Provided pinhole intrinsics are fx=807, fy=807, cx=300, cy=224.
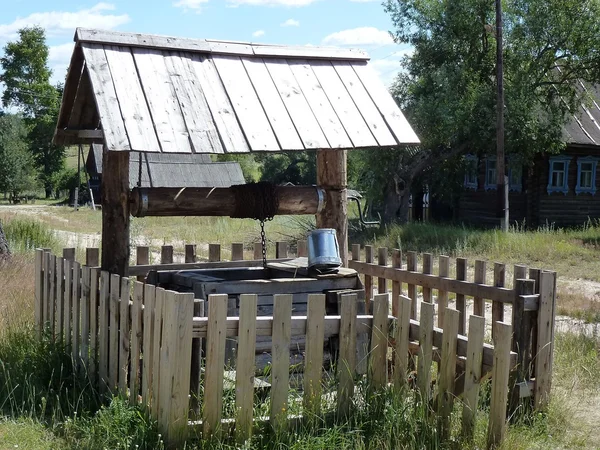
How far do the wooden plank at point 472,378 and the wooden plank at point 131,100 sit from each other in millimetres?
2347

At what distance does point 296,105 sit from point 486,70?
62.2ft

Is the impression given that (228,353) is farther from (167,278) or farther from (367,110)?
(367,110)

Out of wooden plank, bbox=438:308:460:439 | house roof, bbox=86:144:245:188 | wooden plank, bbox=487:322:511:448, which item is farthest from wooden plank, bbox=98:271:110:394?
house roof, bbox=86:144:245:188

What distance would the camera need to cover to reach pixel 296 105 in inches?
247

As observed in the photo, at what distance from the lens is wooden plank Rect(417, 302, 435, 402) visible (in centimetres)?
473

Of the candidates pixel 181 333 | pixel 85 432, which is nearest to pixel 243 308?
pixel 181 333

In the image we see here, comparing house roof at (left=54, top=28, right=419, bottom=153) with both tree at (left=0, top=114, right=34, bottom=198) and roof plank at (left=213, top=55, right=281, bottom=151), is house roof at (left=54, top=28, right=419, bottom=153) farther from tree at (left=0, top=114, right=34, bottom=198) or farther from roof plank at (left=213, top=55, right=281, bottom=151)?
tree at (left=0, top=114, right=34, bottom=198)

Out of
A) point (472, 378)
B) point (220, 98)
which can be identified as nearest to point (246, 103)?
point (220, 98)

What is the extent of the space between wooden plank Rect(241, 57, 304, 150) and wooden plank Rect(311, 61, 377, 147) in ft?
1.54

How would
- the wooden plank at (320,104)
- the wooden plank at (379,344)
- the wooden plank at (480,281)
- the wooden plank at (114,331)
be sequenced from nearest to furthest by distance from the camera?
the wooden plank at (379,344) < the wooden plank at (114,331) < the wooden plank at (320,104) < the wooden plank at (480,281)

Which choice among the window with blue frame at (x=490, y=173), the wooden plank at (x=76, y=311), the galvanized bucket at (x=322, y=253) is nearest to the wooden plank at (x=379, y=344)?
the galvanized bucket at (x=322, y=253)

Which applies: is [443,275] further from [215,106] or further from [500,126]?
[500,126]

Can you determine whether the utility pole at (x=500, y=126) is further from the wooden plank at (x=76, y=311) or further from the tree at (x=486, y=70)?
the wooden plank at (x=76, y=311)

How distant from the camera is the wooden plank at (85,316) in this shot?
5754mm
